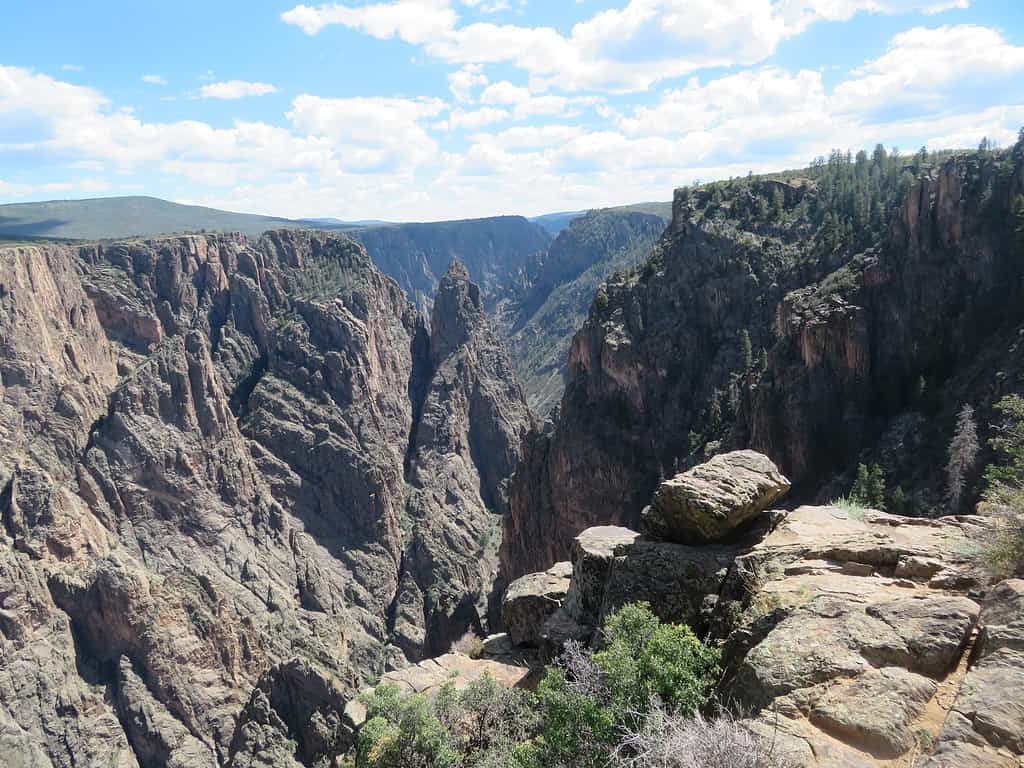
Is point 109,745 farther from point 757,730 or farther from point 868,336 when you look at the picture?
point 868,336

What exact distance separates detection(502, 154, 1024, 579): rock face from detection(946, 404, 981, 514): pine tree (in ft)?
8.85

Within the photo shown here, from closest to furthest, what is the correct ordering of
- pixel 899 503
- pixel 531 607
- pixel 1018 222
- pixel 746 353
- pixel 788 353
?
pixel 531 607 → pixel 899 503 → pixel 1018 222 → pixel 788 353 → pixel 746 353

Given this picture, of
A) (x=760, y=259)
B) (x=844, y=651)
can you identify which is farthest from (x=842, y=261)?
(x=844, y=651)

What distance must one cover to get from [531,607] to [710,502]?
10063mm

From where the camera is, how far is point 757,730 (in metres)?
10.0

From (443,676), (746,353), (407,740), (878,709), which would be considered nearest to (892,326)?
(746,353)

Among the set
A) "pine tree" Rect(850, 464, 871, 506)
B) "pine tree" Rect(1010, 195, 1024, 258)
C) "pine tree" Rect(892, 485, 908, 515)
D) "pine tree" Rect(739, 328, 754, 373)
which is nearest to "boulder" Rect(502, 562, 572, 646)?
"pine tree" Rect(850, 464, 871, 506)

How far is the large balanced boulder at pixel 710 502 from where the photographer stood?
17.4m

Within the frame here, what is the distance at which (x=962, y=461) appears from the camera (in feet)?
131

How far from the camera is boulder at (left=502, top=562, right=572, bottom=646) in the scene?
24.0m

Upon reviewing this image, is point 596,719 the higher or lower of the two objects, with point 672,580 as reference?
lower

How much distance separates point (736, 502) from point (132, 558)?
85.3 metres

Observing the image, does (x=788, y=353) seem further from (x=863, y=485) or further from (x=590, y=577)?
(x=590, y=577)

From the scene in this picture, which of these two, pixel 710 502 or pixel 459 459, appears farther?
pixel 459 459
